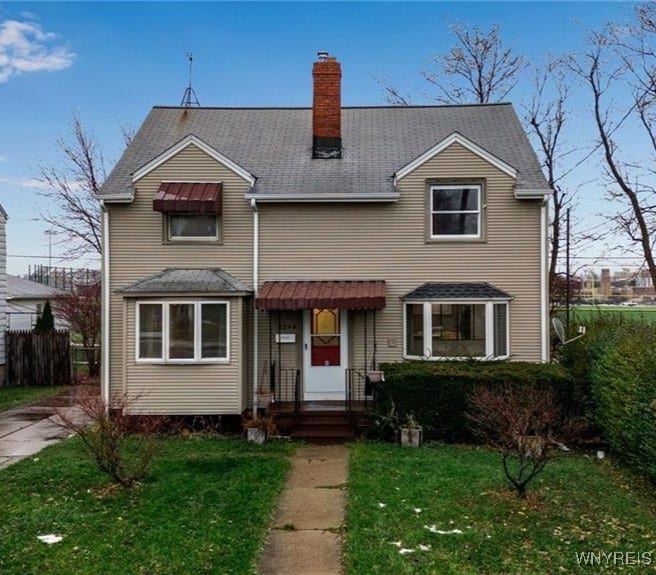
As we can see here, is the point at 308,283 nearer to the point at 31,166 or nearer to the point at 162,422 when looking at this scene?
the point at 162,422

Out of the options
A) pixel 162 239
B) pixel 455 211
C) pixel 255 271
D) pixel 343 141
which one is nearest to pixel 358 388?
pixel 255 271

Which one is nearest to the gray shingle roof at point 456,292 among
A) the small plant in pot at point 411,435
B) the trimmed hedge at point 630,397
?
the trimmed hedge at point 630,397

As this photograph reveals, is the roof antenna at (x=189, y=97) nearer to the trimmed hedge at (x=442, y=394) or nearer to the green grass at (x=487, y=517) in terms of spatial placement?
the trimmed hedge at (x=442, y=394)

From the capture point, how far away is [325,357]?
42.4ft

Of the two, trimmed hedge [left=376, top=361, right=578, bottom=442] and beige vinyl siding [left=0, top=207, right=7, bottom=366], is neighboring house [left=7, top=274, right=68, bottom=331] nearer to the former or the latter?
beige vinyl siding [left=0, top=207, right=7, bottom=366]

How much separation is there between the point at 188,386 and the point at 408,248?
5866 millimetres

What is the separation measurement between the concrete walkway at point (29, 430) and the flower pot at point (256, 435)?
11.0 ft

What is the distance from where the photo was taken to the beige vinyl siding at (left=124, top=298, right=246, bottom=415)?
11742mm

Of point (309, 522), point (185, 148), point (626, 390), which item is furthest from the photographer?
point (185, 148)

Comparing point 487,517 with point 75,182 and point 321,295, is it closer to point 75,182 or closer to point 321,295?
point 321,295

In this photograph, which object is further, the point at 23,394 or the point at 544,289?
the point at 23,394

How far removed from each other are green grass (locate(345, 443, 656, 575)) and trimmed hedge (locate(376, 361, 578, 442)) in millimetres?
1536

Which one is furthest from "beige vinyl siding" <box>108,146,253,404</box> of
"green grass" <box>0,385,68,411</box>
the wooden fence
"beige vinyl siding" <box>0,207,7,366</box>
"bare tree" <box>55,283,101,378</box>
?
"bare tree" <box>55,283,101,378</box>

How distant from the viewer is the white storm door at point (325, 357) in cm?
1289
